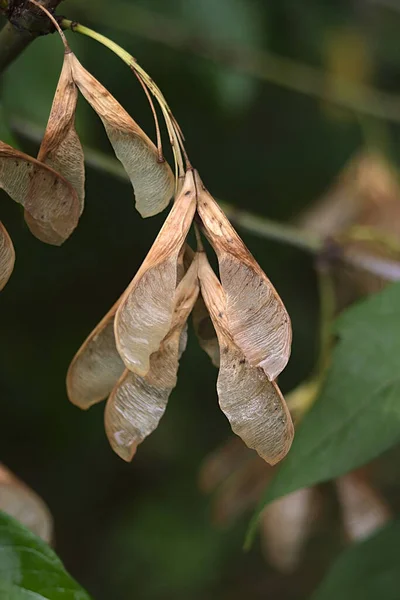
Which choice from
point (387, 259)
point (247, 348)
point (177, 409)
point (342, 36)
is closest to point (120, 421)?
point (247, 348)

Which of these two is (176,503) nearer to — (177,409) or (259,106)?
(177,409)

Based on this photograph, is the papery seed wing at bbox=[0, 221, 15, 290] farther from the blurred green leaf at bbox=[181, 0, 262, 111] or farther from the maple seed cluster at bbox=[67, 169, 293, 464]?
the blurred green leaf at bbox=[181, 0, 262, 111]

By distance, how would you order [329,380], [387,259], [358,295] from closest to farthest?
[329,380] < [387,259] < [358,295]

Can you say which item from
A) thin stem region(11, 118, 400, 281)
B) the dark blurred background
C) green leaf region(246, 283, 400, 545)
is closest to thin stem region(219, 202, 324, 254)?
thin stem region(11, 118, 400, 281)

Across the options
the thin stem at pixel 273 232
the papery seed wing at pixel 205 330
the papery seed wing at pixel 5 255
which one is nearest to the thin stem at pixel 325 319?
the thin stem at pixel 273 232

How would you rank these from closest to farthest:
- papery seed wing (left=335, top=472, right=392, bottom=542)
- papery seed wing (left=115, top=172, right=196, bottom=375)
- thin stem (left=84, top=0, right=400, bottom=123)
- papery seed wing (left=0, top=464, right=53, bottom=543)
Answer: papery seed wing (left=115, top=172, right=196, bottom=375) → papery seed wing (left=0, top=464, right=53, bottom=543) → papery seed wing (left=335, top=472, right=392, bottom=542) → thin stem (left=84, top=0, right=400, bottom=123)

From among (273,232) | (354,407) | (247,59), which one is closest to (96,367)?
(354,407)

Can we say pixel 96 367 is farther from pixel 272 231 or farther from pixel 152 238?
pixel 152 238
